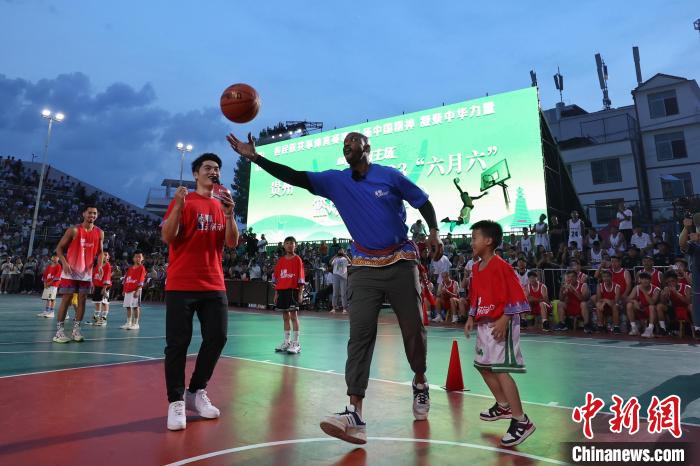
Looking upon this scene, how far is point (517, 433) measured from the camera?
3109 mm

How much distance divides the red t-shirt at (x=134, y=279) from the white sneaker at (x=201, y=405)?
7.68 metres

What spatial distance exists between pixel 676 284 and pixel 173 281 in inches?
426

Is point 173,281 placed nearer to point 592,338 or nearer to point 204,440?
point 204,440

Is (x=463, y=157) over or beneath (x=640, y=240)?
over

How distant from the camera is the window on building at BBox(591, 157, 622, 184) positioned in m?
29.8

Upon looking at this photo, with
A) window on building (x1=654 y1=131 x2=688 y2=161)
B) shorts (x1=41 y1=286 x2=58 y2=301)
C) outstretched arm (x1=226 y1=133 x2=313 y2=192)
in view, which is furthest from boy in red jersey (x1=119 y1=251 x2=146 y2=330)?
window on building (x1=654 y1=131 x2=688 y2=161)

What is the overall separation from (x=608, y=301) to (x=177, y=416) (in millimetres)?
10688

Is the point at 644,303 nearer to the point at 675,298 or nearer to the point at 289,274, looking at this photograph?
the point at 675,298

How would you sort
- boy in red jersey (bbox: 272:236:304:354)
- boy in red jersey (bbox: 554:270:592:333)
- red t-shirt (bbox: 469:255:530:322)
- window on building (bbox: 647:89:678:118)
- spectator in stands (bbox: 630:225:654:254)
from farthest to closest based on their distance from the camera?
window on building (bbox: 647:89:678:118) → spectator in stands (bbox: 630:225:654:254) → boy in red jersey (bbox: 554:270:592:333) → boy in red jersey (bbox: 272:236:304:354) → red t-shirt (bbox: 469:255:530:322)

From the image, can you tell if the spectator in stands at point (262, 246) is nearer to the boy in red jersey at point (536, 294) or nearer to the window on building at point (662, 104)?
the boy in red jersey at point (536, 294)

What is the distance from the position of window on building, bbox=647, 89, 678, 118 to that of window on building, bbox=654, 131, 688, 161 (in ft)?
4.43

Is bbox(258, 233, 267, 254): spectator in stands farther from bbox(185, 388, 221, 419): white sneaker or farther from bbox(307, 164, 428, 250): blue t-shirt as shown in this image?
bbox(307, 164, 428, 250): blue t-shirt

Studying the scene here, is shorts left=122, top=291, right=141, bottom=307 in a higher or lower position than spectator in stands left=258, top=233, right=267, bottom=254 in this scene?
lower

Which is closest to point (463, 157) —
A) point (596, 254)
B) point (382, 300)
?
point (596, 254)
